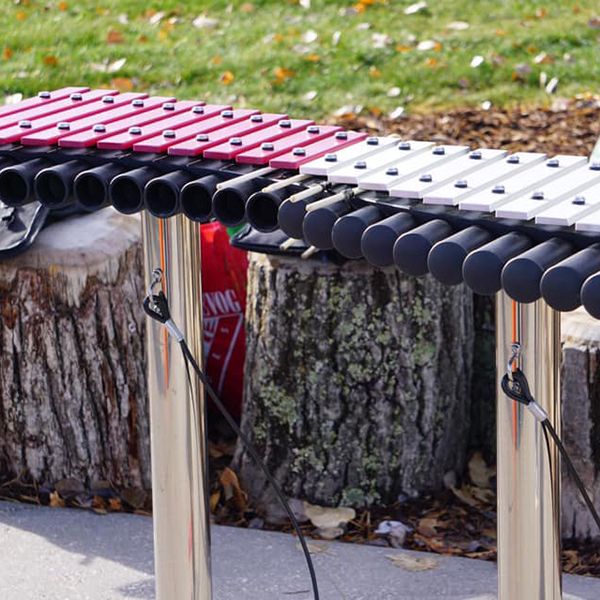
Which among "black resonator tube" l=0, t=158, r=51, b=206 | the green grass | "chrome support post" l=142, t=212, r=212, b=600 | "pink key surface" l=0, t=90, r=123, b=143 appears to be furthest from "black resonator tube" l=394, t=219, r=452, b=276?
the green grass

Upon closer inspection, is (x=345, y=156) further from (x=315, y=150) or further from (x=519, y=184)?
(x=519, y=184)

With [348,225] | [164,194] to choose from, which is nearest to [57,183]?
[164,194]

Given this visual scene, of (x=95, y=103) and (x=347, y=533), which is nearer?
(x=95, y=103)

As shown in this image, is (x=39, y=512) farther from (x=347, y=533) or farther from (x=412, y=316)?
(x=412, y=316)

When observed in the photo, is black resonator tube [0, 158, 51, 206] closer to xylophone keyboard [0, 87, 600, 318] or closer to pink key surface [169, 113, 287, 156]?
xylophone keyboard [0, 87, 600, 318]

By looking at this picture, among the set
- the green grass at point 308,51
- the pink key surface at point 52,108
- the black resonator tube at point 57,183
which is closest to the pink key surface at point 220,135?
the black resonator tube at point 57,183

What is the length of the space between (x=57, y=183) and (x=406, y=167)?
0.73 metres

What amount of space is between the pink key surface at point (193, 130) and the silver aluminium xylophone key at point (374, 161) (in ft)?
1.33

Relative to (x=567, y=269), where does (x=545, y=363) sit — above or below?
below

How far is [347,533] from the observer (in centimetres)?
439

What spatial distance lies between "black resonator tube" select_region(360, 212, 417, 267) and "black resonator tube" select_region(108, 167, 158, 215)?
54 cm

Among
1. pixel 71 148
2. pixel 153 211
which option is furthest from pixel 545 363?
pixel 71 148

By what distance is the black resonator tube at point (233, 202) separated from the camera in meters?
2.88

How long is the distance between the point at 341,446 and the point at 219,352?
2.07 feet
